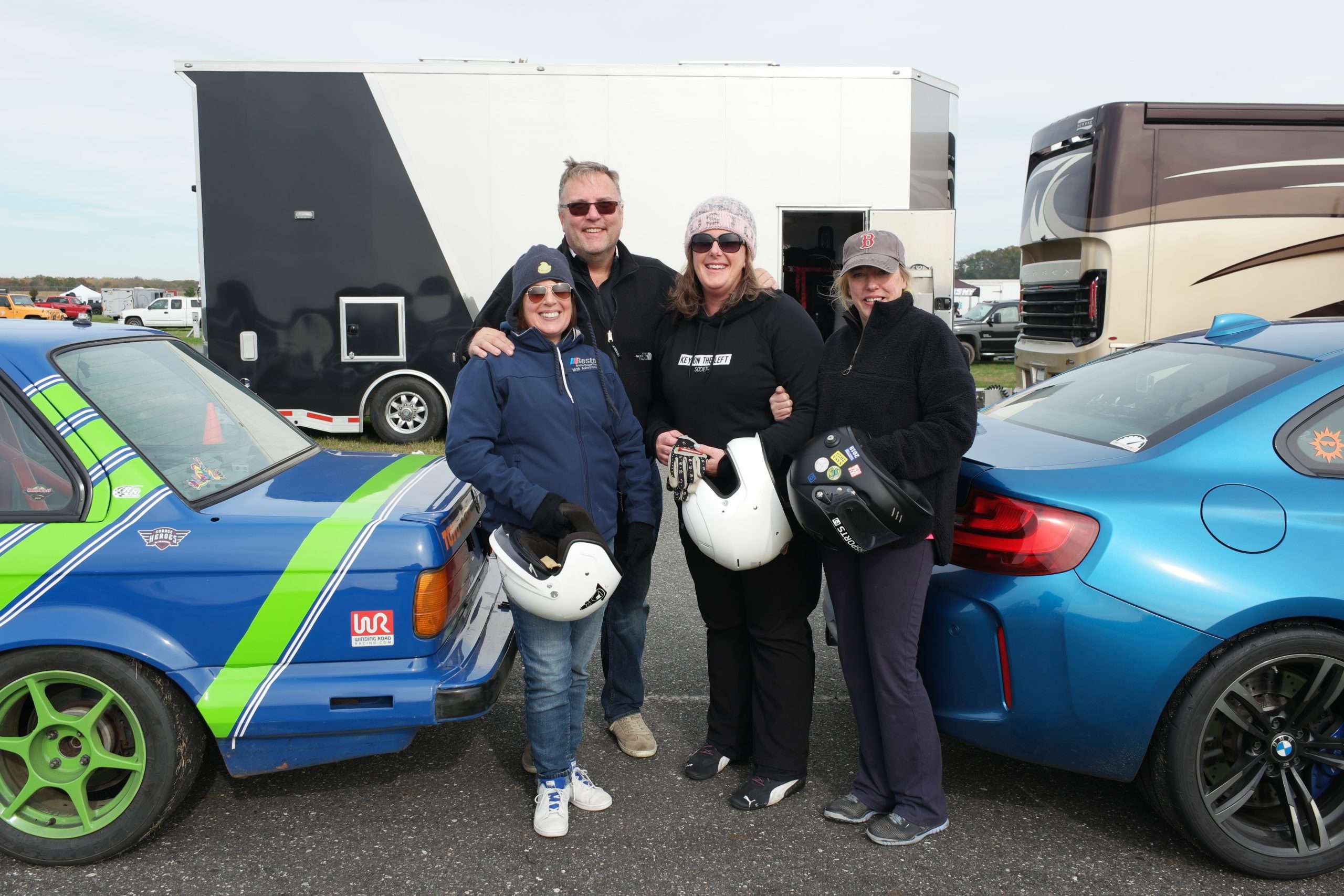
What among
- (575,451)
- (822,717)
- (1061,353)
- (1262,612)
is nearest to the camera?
(1262,612)

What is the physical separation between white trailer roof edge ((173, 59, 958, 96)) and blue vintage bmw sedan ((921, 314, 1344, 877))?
294 inches

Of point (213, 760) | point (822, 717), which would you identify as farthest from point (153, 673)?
point (822, 717)

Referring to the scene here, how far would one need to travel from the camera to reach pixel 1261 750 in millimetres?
2625

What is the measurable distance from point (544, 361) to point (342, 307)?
288 inches

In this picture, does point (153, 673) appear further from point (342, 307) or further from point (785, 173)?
point (785, 173)

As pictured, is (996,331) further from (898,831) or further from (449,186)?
A: (898,831)

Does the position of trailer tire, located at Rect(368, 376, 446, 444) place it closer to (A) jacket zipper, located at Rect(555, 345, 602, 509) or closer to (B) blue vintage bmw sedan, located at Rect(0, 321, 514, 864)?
(B) blue vintage bmw sedan, located at Rect(0, 321, 514, 864)

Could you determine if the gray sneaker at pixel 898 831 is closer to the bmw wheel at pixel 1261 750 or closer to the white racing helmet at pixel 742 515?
the bmw wheel at pixel 1261 750

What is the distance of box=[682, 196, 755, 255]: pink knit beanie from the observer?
9.68ft

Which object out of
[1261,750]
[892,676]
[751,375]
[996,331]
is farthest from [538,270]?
[996,331]

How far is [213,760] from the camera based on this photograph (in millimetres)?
3188

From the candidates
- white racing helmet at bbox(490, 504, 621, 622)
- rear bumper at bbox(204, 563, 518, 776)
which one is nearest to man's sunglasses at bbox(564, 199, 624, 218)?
white racing helmet at bbox(490, 504, 621, 622)

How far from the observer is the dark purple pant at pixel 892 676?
2.76 m

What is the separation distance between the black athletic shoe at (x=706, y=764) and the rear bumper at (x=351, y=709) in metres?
0.82
